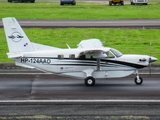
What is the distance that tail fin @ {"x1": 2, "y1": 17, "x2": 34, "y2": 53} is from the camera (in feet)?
67.3

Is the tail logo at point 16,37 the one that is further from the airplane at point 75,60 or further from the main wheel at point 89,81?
the main wheel at point 89,81

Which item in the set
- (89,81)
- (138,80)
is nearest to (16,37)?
(89,81)

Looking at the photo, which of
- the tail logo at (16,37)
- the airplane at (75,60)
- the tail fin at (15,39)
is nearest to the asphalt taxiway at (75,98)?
the airplane at (75,60)

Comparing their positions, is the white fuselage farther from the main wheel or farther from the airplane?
the main wheel

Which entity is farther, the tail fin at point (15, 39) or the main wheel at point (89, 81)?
the tail fin at point (15, 39)

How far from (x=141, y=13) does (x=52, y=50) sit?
2685 cm

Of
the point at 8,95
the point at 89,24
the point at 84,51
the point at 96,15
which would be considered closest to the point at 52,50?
the point at 84,51

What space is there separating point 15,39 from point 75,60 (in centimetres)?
239

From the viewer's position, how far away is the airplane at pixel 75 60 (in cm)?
2039

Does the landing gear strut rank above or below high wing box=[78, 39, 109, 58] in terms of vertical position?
below

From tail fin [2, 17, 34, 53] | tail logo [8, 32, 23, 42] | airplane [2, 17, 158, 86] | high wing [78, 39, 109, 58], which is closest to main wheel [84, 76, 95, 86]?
airplane [2, 17, 158, 86]

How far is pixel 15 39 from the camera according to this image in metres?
20.6

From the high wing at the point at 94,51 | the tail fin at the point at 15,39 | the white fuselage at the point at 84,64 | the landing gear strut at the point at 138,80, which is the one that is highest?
the tail fin at the point at 15,39

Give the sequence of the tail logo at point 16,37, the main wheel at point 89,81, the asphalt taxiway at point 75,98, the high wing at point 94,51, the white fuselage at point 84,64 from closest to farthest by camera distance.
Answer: the asphalt taxiway at point 75,98 < the high wing at point 94,51 < the main wheel at point 89,81 < the white fuselage at point 84,64 < the tail logo at point 16,37
